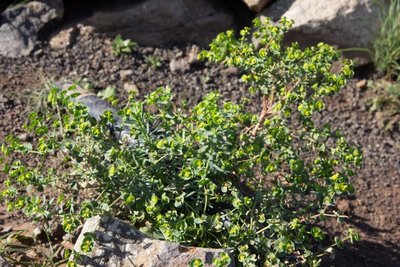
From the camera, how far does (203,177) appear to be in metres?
3.09

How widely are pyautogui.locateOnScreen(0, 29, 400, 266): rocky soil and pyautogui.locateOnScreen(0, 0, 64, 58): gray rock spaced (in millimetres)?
86

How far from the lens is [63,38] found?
16.9 feet

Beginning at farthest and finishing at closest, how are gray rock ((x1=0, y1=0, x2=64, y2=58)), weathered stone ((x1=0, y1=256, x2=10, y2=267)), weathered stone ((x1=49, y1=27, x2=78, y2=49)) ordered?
weathered stone ((x1=49, y1=27, x2=78, y2=49)) → gray rock ((x1=0, y1=0, x2=64, y2=58)) → weathered stone ((x1=0, y1=256, x2=10, y2=267))

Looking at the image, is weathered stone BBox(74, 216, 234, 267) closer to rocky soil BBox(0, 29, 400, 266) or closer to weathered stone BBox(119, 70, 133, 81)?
rocky soil BBox(0, 29, 400, 266)

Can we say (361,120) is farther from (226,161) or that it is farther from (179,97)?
(226,161)

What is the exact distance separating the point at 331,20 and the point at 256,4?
0.57 m

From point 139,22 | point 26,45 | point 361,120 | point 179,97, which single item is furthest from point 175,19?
point 361,120

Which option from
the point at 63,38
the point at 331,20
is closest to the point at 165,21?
the point at 63,38

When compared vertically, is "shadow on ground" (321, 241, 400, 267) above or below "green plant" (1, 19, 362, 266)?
below

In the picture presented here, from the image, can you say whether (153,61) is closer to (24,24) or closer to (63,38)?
(63,38)

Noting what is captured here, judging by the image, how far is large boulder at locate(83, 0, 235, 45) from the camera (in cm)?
527

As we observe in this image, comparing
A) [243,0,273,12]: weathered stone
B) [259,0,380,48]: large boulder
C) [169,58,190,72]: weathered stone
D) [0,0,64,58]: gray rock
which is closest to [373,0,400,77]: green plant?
[259,0,380,48]: large boulder

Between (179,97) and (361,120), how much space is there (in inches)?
51.3

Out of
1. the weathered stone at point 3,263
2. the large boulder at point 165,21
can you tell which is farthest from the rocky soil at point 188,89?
the weathered stone at point 3,263
